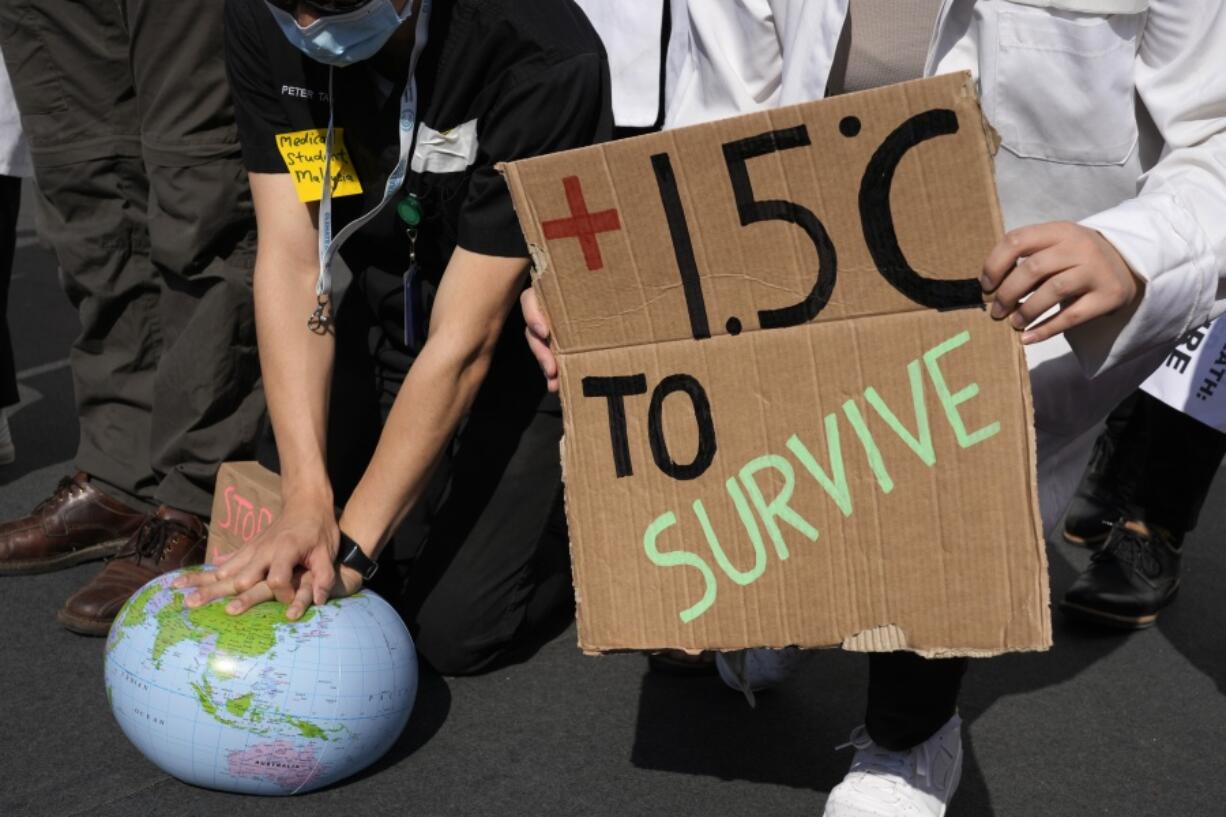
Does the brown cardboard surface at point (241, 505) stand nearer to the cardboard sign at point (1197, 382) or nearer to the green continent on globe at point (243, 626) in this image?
the green continent on globe at point (243, 626)

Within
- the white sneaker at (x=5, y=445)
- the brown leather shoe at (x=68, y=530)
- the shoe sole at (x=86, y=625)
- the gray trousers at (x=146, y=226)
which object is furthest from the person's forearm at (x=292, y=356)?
the white sneaker at (x=5, y=445)

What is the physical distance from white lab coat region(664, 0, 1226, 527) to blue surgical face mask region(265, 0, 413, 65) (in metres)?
0.53

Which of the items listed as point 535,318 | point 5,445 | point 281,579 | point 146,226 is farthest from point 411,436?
point 5,445

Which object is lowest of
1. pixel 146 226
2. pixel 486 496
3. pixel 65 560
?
pixel 65 560

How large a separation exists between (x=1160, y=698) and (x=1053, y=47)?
1.30 meters

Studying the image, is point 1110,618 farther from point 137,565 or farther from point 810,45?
point 137,565

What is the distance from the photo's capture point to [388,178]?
234 cm

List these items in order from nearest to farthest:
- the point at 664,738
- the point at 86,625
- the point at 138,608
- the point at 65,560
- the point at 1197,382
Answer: the point at 138,608 → the point at 664,738 → the point at 86,625 → the point at 1197,382 → the point at 65,560

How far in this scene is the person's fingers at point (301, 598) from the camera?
78.9 inches

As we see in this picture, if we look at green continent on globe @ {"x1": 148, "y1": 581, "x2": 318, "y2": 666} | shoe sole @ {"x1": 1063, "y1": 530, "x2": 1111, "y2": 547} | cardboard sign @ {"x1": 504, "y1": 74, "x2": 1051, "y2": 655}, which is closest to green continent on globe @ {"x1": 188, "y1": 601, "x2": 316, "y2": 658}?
green continent on globe @ {"x1": 148, "y1": 581, "x2": 318, "y2": 666}

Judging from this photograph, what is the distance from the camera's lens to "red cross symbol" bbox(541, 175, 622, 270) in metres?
1.65

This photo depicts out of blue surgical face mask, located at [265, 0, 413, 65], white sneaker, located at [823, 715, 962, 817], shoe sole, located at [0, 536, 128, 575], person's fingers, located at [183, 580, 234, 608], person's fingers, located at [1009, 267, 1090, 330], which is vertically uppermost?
blue surgical face mask, located at [265, 0, 413, 65]

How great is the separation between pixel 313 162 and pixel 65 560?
43.0 inches

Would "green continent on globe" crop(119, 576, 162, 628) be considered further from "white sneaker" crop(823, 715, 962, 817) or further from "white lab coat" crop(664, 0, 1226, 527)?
"white lab coat" crop(664, 0, 1226, 527)
